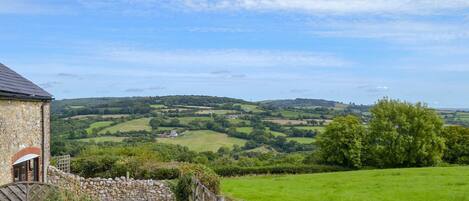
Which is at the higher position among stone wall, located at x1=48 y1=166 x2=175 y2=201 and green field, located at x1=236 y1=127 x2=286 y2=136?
stone wall, located at x1=48 y1=166 x2=175 y2=201

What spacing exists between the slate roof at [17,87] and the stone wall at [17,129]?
0.23 metres

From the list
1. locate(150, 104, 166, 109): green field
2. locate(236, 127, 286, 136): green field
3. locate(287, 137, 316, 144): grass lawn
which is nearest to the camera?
locate(287, 137, 316, 144): grass lawn

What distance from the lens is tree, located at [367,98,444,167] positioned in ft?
162

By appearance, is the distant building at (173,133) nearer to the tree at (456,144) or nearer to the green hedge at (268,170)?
the green hedge at (268,170)

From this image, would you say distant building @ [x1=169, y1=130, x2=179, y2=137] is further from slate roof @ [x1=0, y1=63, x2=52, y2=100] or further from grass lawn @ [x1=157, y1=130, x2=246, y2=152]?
slate roof @ [x1=0, y1=63, x2=52, y2=100]

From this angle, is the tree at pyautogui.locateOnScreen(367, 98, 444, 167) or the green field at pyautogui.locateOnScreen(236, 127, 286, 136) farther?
the green field at pyautogui.locateOnScreen(236, 127, 286, 136)

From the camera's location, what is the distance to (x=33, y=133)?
1814 centimetres

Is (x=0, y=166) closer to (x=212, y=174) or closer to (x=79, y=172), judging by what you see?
(x=212, y=174)

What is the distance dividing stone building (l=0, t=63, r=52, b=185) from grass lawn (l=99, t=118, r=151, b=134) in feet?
178

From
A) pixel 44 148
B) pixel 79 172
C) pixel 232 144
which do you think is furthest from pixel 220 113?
pixel 44 148

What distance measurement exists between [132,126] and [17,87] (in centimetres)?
6187

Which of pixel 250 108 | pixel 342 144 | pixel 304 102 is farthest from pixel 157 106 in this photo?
pixel 342 144

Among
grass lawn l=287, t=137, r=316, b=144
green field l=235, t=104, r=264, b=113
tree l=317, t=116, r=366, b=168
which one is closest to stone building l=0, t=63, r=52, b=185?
tree l=317, t=116, r=366, b=168

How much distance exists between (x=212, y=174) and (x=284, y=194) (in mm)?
4604
